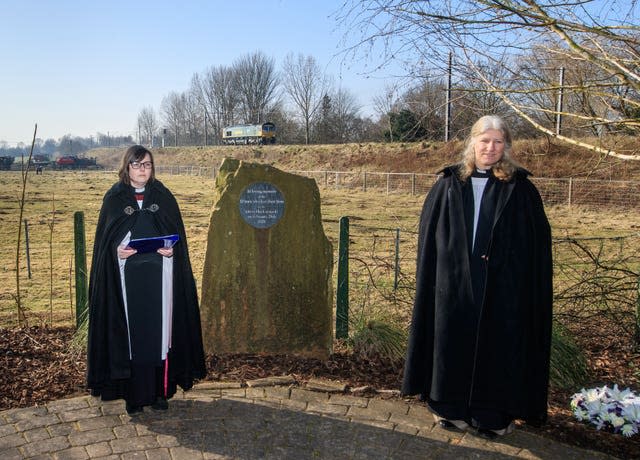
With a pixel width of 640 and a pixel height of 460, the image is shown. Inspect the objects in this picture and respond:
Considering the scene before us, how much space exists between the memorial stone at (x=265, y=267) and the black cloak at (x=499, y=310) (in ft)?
5.17

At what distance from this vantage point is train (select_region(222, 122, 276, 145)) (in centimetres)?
5781

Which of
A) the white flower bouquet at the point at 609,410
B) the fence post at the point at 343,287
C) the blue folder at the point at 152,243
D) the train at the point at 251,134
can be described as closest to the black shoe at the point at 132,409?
the blue folder at the point at 152,243

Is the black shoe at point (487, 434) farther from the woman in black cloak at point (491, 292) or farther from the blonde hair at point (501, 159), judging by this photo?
the blonde hair at point (501, 159)

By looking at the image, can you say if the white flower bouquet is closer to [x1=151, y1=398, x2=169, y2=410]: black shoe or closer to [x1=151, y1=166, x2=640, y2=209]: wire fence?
[x1=151, y1=398, x2=169, y2=410]: black shoe

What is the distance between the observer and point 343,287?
5367 mm

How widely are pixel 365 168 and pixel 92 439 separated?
106 feet

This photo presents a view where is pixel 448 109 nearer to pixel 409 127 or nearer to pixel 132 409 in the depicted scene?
pixel 409 127

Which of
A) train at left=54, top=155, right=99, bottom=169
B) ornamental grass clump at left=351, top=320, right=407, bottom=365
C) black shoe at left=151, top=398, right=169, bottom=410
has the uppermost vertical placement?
train at left=54, top=155, right=99, bottom=169

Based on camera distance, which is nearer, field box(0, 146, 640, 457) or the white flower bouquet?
the white flower bouquet

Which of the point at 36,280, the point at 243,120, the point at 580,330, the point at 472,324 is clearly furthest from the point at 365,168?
the point at 243,120

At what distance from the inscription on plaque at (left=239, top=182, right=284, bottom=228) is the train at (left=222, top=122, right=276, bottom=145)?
53859mm

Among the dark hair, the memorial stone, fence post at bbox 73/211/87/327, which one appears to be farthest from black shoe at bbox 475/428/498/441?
fence post at bbox 73/211/87/327

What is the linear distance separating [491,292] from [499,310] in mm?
119

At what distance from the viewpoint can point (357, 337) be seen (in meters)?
4.95
